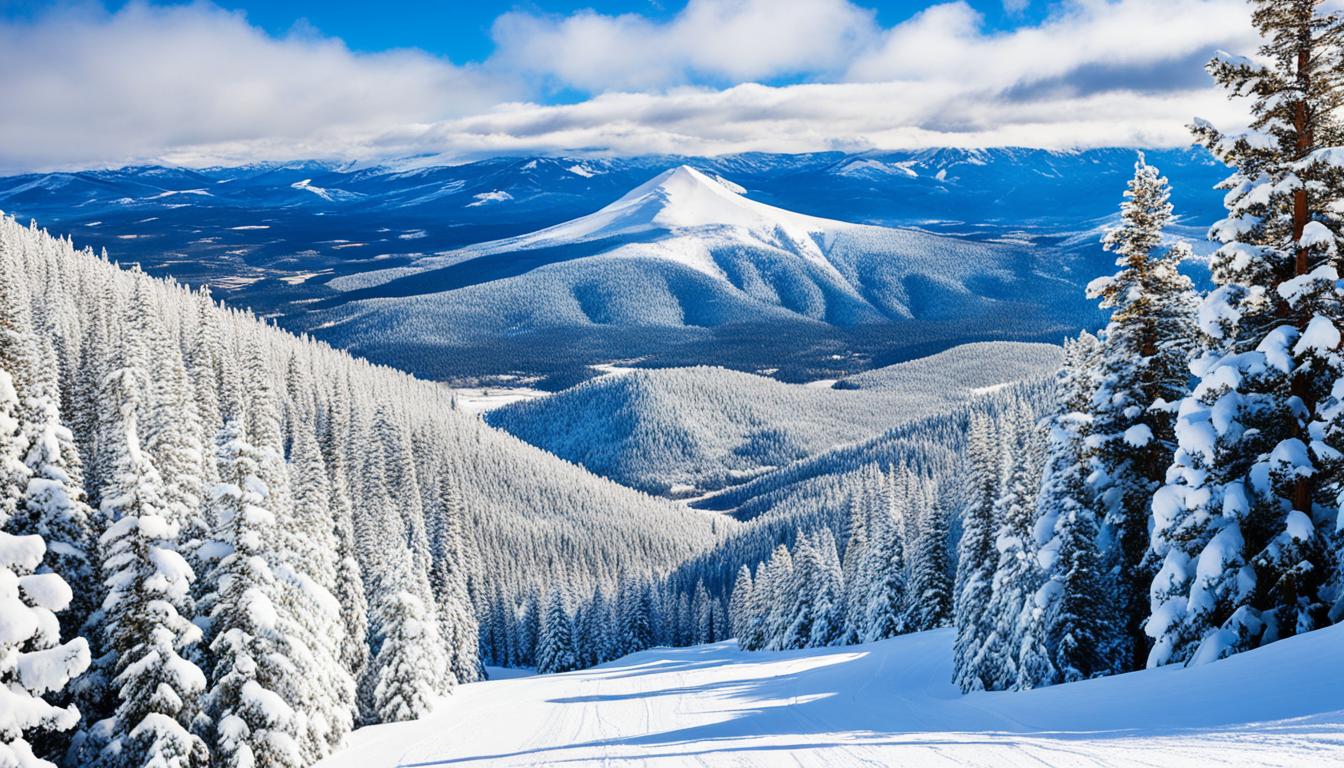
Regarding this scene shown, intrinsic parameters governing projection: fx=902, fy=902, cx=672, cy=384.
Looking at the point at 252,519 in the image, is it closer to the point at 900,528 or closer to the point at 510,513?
the point at 900,528

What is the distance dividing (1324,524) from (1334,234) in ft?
17.3

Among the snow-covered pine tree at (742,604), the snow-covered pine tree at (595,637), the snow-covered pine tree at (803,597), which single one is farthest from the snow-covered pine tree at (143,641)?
the snow-covered pine tree at (595,637)

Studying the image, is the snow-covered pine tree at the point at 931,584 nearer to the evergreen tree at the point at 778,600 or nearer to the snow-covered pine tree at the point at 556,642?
the evergreen tree at the point at 778,600

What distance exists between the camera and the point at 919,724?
16922 mm

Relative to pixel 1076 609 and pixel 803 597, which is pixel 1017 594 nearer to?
pixel 1076 609

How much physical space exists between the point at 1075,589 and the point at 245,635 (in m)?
20.3

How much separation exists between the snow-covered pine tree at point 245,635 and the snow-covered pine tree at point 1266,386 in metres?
19.9

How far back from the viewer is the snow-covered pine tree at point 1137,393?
71.4ft

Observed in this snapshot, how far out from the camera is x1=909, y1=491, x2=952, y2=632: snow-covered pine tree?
4975 centimetres

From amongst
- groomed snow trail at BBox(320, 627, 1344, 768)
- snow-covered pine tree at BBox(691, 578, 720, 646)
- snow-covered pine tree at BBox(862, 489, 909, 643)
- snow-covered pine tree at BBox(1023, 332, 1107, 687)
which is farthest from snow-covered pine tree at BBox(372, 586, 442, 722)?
snow-covered pine tree at BBox(691, 578, 720, 646)

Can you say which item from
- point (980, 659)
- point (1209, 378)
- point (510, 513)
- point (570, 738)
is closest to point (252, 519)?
point (570, 738)

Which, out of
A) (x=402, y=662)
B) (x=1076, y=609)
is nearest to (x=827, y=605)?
(x=402, y=662)

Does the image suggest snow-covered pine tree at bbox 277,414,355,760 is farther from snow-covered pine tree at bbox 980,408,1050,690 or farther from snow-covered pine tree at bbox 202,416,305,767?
snow-covered pine tree at bbox 980,408,1050,690

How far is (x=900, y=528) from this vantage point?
54656 mm
